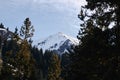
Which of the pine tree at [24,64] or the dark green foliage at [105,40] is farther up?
the pine tree at [24,64]

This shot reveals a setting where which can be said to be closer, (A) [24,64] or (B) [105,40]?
(B) [105,40]

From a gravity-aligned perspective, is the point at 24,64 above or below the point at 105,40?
above

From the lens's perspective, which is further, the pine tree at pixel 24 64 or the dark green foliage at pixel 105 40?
the pine tree at pixel 24 64

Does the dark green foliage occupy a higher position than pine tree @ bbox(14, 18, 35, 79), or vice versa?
pine tree @ bbox(14, 18, 35, 79)

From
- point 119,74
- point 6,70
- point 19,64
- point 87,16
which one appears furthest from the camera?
point 6,70

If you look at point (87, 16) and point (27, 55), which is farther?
point (27, 55)

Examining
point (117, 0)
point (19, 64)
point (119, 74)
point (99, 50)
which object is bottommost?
point (119, 74)

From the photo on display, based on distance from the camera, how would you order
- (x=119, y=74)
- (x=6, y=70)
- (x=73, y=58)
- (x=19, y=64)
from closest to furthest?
(x=119, y=74), (x=73, y=58), (x=19, y=64), (x=6, y=70)

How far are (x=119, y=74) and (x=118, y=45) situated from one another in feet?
5.46

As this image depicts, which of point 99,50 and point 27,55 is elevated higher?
point 27,55

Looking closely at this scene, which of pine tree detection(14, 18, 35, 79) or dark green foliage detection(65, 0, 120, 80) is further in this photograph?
pine tree detection(14, 18, 35, 79)

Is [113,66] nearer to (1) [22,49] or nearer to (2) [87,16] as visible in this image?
(2) [87,16]

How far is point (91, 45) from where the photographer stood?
78.0 ft

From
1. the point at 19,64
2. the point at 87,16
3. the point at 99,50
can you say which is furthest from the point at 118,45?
the point at 19,64
